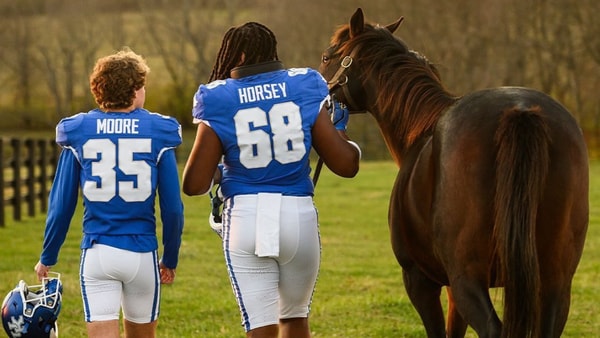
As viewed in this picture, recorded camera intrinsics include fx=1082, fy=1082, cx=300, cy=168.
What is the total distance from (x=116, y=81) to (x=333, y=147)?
973 mm

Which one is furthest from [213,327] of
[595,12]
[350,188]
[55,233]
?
[595,12]

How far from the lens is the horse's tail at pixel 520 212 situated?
4574mm

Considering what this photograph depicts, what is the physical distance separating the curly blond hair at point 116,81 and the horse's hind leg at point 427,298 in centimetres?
184

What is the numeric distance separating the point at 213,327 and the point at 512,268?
12.6ft

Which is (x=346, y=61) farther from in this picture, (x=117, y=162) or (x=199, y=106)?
(x=117, y=162)

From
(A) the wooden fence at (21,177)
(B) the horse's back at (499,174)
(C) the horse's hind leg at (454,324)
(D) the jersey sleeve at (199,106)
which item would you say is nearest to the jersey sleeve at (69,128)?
(D) the jersey sleeve at (199,106)

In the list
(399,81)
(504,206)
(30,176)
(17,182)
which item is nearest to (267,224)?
(504,206)

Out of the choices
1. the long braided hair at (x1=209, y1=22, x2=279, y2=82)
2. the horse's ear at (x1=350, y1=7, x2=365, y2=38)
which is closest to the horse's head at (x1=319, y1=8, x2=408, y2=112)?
the horse's ear at (x1=350, y1=7, x2=365, y2=38)

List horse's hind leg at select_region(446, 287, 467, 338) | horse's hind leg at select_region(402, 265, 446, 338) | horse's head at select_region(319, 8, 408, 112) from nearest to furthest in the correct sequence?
horse's hind leg at select_region(402, 265, 446, 338)
horse's hind leg at select_region(446, 287, 467, 338)
horse's head at select_region(319, 8, 408, 112)

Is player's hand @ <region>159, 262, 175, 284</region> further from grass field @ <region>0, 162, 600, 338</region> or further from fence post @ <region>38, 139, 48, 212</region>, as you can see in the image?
fence post @ <region>38, 139, 48, 212</region>

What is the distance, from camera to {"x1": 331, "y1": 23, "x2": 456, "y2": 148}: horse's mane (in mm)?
5695

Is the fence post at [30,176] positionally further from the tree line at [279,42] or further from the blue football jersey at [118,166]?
the tree line at [279,42]

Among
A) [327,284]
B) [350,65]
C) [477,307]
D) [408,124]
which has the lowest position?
[327,284]

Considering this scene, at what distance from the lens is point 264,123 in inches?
178
